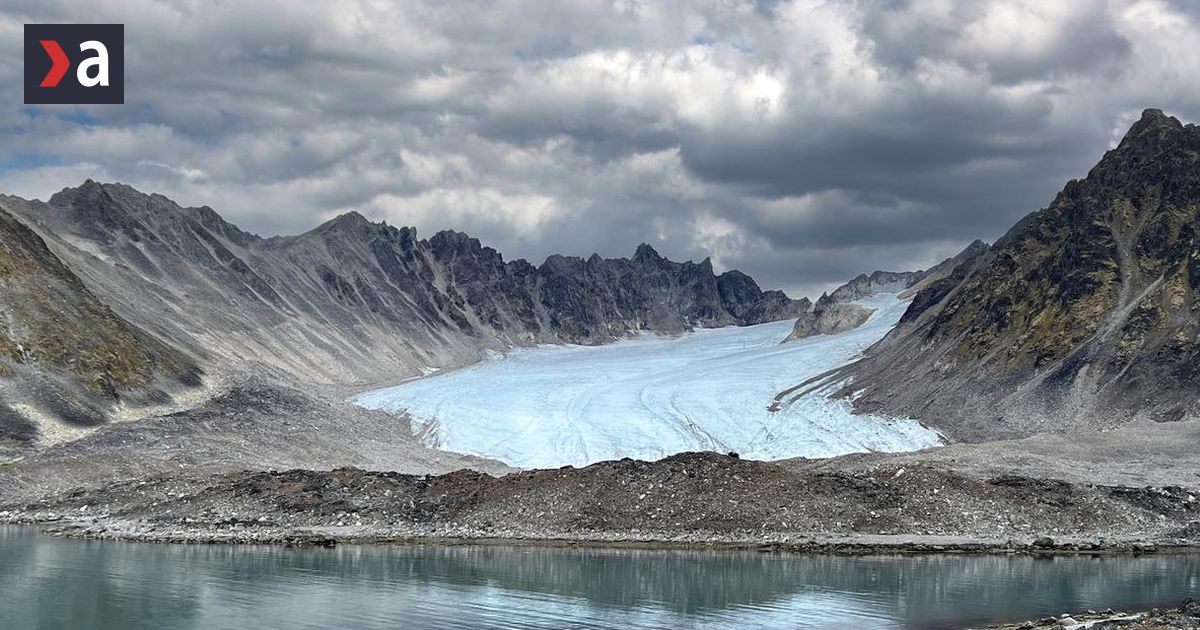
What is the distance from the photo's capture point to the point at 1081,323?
11700 cm

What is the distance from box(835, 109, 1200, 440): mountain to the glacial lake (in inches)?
1885

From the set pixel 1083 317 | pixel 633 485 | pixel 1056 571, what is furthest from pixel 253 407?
pixel 1083 317

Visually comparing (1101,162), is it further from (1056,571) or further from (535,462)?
(1056,571)

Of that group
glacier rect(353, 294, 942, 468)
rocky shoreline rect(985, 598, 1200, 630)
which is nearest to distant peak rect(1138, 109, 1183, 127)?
glacier rect(353, 294, 942, 468)

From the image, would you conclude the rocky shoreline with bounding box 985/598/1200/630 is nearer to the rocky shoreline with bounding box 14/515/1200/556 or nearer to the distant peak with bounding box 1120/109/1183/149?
the rocky shoreline with bounding box 14/515/1200/556

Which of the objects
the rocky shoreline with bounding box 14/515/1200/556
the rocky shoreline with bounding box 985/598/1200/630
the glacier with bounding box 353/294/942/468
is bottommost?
the rocky shoreline with bounding box 985/598/1200/630

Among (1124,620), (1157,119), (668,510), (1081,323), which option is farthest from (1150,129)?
(1124,620)

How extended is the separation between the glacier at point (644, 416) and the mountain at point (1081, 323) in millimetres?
7705

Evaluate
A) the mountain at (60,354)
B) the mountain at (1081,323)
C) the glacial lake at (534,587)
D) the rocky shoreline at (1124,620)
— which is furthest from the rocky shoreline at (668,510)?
the mountain at (1081,323)

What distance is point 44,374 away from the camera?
9188 centimetres

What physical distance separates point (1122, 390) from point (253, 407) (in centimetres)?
7945

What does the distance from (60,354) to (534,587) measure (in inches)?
2524

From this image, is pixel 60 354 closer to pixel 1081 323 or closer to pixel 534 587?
pixel 534 587

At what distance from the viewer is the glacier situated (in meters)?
106
